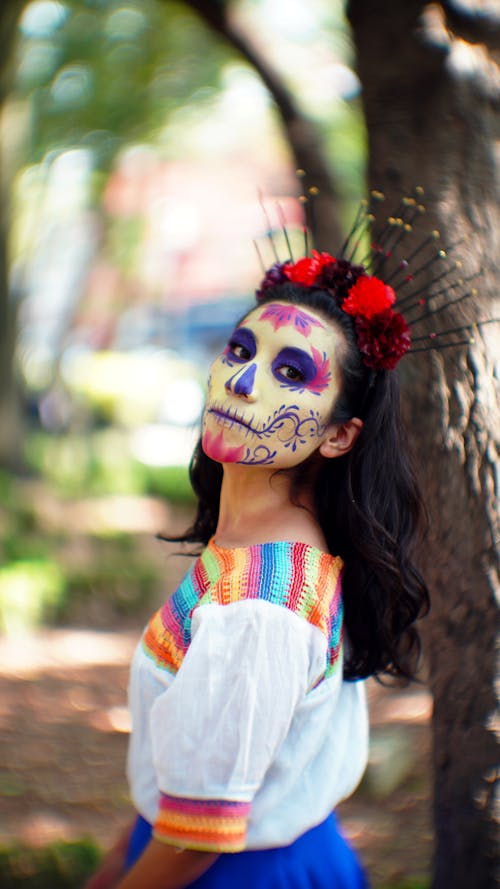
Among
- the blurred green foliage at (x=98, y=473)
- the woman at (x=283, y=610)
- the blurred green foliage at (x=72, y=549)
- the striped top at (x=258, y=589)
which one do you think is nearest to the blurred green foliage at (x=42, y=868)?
the woman at (x=283, y=610)

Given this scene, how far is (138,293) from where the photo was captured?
2380 centimetres

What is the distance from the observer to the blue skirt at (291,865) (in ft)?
5.40

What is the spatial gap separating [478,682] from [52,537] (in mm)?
6658

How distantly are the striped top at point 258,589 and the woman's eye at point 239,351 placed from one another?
14.4 inches

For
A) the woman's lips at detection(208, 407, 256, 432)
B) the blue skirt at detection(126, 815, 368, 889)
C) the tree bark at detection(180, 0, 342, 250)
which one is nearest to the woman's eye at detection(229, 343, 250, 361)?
the woman's lips at detection(208, 407, 256, 432)

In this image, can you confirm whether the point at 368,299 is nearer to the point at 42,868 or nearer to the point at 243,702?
the point at 243,702

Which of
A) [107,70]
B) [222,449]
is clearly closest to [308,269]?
[222,449]

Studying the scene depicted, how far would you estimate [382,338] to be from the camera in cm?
176

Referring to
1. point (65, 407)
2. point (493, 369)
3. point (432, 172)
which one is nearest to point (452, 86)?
point (432, 172)

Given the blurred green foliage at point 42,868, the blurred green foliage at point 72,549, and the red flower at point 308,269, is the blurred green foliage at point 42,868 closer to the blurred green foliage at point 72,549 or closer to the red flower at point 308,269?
the red flower at point 308,269

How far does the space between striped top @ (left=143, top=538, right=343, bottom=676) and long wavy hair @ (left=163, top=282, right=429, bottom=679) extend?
3.7 inches

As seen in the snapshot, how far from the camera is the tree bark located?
4.02 meters

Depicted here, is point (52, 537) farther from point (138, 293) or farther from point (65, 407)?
point (138, 293)

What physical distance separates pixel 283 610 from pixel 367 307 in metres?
0.61
